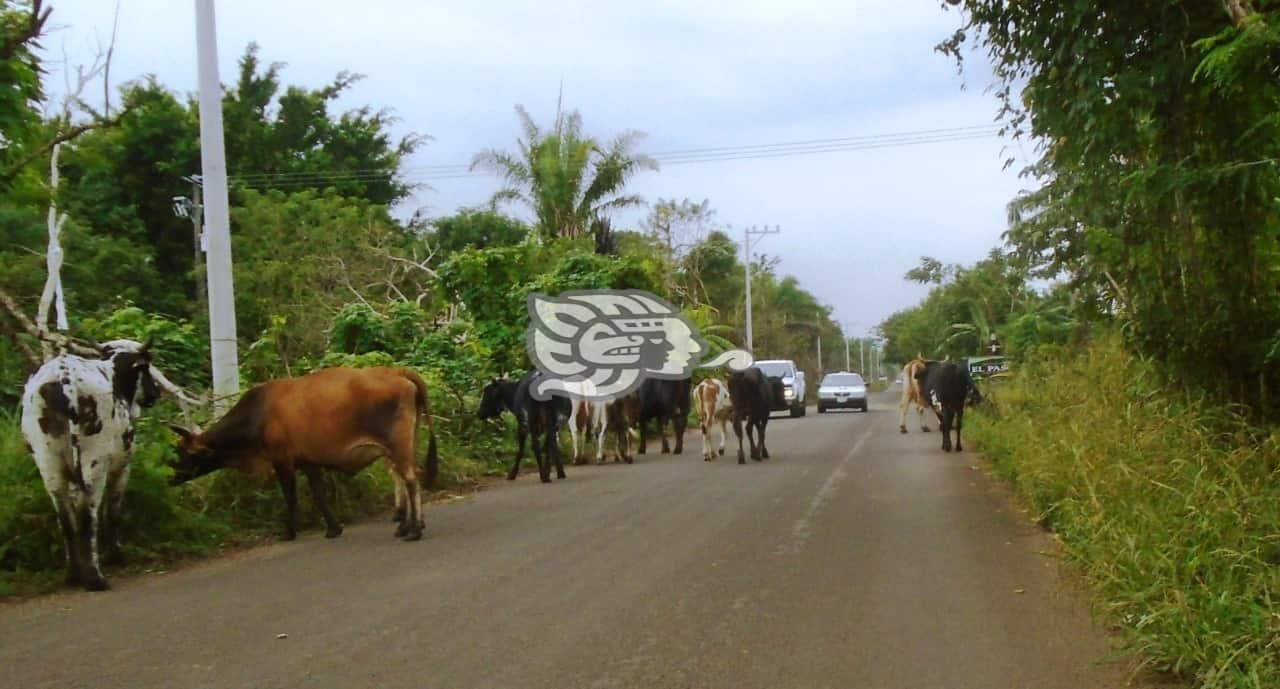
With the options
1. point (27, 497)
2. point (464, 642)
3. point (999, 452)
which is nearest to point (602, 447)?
point (999, 452)

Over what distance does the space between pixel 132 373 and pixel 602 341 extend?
13620 millimetres

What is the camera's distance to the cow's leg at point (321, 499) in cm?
1114

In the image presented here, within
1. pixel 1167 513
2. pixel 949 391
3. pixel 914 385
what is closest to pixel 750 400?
pixel 949 391

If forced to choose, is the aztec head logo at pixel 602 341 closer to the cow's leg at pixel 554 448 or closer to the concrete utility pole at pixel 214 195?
A: the cow's leg at pixel 554 448

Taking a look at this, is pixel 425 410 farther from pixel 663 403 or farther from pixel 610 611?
pixel 663 403

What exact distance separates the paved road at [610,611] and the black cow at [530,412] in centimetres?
387

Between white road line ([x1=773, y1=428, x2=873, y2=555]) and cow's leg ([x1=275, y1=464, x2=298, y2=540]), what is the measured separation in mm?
4564

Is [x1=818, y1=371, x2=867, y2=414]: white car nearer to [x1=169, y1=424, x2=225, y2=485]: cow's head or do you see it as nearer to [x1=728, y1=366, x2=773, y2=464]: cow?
[x1=728, y1=366, x2=773, y2=464]: cow

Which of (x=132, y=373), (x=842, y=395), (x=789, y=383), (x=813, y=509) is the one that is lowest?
(x=813, y=509)

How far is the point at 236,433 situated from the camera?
36.1 ft

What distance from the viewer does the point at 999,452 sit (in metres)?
15.9

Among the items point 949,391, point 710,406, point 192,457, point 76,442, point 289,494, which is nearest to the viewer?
point 76,442

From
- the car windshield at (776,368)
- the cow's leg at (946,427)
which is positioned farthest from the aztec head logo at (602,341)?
the car windshield at (776,368)

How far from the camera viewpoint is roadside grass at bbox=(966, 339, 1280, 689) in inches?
214
